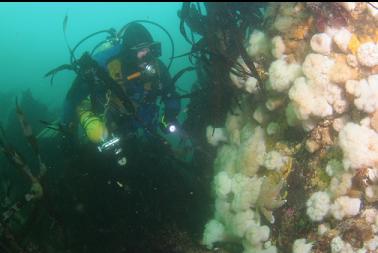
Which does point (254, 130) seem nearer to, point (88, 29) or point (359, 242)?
point (359, 242)

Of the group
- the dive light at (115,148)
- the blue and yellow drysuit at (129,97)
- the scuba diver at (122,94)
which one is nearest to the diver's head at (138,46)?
the scuba diver at (122,94)

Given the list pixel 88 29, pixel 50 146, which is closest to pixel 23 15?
pixel 88 29

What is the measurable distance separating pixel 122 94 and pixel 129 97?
288 mm

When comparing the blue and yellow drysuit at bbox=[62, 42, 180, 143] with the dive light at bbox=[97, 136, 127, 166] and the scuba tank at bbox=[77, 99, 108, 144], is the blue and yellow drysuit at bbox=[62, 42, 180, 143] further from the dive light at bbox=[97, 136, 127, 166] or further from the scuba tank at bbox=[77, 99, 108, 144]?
the dive light at bbox=[97, 136, 127, 166]

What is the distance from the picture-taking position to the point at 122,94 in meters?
4.54

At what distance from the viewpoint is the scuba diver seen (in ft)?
15.1

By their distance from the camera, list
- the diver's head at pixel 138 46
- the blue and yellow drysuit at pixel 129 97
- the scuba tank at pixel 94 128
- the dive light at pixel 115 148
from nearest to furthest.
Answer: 1. the dive light at pixel 115 148
2. the scuba tank at pixel 94 128
3. the blue and yellow drysuit at pixel 129 97
4. the diver's head at pixel 138 46

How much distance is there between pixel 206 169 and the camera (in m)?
4.89

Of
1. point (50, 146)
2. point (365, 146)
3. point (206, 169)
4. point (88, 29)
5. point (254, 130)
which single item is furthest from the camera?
point (88, 29)

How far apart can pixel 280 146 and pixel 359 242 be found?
1024 millimetres

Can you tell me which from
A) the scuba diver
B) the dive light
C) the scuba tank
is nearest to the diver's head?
the scuba diver

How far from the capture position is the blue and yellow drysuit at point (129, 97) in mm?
4664

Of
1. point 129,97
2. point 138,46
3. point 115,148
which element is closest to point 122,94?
point 129,97

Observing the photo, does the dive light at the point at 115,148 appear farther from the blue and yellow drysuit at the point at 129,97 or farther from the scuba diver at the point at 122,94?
the blue and yellow drysuit at the point at 129,97
